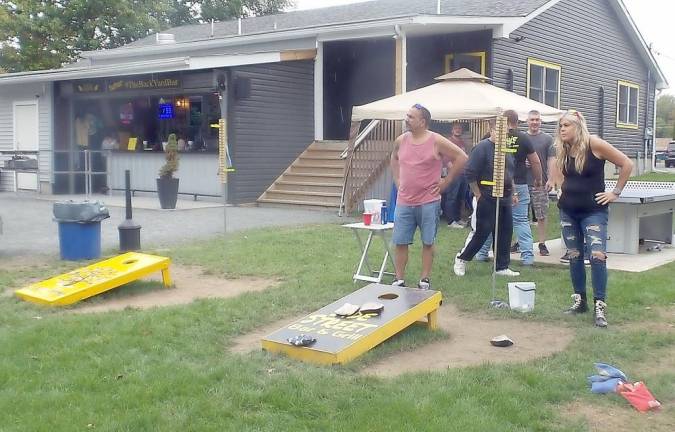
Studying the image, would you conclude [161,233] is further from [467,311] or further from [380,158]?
[467,311]

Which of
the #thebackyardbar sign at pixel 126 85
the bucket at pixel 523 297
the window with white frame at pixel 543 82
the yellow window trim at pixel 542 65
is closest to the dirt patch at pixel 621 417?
the bucket at pixel 523 297

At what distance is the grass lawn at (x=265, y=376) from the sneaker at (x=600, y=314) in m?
0.07

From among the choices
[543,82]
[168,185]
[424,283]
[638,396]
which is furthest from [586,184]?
[543,82]

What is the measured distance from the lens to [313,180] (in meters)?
15.7

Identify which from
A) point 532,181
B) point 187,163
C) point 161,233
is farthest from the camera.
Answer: point 187,163

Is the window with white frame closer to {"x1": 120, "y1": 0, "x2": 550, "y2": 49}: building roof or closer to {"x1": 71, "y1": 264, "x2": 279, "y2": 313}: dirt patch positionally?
{"x1": 120, "y1": 0, "x2": 550, "y2": 49}: building roof

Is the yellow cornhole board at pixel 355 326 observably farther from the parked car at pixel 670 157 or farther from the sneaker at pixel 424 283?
the parked car at pixel 670 157

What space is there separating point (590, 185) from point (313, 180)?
10339 millimetres

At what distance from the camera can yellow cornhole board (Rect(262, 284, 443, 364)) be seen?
15.6 feet

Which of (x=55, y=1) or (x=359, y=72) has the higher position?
(x=55, y=1)

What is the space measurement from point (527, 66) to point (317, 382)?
14245 mm

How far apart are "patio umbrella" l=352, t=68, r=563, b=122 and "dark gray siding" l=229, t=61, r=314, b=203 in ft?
13.6

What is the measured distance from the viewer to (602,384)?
4.21m

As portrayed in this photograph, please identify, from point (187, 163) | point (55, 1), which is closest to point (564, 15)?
point (187, 163)
